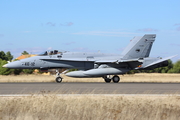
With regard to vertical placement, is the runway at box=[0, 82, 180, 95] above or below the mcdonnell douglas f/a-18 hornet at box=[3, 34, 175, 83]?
below

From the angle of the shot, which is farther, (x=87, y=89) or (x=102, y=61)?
(x=102, y=61)

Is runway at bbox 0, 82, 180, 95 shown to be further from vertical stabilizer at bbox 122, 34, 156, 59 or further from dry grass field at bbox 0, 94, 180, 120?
vertical stabilizer at bbox 122, 34, 156, 59

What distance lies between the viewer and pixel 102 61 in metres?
29.0

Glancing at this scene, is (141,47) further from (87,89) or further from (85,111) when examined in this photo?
(85,111)

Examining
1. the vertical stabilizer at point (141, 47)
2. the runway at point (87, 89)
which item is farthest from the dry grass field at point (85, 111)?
the vertical stabilizer at point (141, 47)

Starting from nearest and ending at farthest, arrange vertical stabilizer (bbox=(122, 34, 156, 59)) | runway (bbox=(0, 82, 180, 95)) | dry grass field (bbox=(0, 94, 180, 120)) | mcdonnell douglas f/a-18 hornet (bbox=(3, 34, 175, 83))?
dry grass field (bbox=(0, 94, 180, 120)), runway (bbox=(0, 82, 180, 95)), mcdonnell douglas f/a-18 hornet (bbox=(3, 34, 175, 83)), vertical stabilizer (bbox=(122, 34, 156, 59))

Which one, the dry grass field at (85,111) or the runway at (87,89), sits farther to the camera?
the runway at (87,89)

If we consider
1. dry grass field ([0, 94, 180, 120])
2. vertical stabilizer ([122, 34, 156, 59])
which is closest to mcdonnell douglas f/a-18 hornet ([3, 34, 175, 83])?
vertical stabilizer ([122, 34, 156, 59])

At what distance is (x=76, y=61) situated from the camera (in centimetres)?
2925

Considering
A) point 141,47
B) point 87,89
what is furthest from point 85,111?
point 141,47

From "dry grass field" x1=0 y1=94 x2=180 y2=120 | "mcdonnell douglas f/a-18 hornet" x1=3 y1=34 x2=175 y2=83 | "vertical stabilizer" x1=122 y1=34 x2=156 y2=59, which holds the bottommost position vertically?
"dry grass field" x1=0 y1=94 x2=180 y2=120

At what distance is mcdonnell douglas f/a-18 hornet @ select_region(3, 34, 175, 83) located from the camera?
93.7ft

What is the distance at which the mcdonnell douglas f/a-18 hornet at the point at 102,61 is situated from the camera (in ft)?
93.7

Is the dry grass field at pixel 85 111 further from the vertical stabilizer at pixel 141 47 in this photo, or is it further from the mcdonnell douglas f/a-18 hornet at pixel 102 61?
the vertical stabilizer at pixel 141 47
